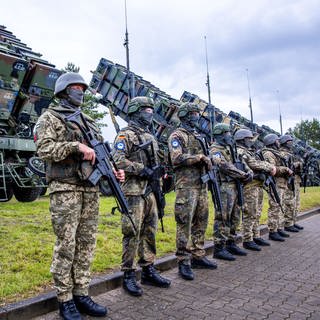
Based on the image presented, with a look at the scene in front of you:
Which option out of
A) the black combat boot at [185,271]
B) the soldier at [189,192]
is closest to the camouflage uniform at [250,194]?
the soldier at [189,192]

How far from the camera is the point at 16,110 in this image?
9.88 m

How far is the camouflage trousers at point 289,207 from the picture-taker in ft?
25.6

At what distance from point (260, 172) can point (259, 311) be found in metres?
3.26

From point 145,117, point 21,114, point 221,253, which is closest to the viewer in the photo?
point 145,117

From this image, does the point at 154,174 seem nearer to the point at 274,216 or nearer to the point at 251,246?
the point at 251,246

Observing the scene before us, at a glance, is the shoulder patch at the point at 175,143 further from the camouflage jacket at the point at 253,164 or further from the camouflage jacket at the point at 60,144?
the camouflage jacket at the point at 253,164

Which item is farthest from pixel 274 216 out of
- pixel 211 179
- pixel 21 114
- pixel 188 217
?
pixel 21 114

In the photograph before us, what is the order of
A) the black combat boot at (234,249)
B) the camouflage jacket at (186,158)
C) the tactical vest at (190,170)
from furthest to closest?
→ the black combat boot at (234,249), the tactical vest at (190,170), the camouflage jacket at (186,158)

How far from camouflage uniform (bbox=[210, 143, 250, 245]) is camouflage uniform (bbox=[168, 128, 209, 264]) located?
2.30ft

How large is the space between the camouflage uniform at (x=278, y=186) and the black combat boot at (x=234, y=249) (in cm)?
145

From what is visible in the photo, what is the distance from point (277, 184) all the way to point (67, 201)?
5263mm

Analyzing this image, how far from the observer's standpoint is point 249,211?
6.16 m

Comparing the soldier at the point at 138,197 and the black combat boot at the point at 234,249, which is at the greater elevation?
the soldier at the point at 138,197

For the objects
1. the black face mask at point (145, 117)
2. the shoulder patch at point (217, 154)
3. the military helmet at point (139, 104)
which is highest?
the military helmet at point (139, 104)
